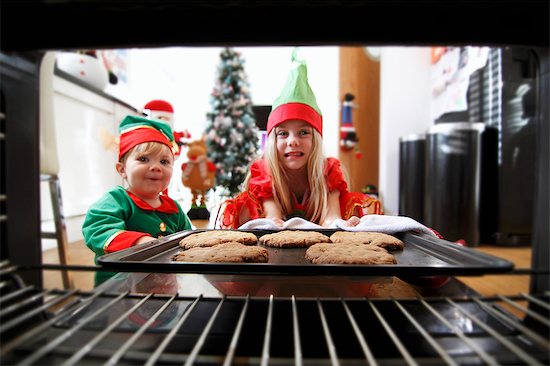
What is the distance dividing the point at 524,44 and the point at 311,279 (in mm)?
465

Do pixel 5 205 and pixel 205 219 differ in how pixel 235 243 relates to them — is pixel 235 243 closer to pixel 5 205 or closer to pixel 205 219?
pixel 205 219

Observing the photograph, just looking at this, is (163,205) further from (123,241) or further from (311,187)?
(311,187)

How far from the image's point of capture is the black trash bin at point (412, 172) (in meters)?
1.00

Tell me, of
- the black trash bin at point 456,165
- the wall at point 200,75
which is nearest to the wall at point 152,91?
the wall at point 200,75

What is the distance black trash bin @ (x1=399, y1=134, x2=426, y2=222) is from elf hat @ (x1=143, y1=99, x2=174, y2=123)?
0.59m

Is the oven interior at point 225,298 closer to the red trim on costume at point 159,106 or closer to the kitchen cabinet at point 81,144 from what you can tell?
the kitchen cabinet at point 81,144

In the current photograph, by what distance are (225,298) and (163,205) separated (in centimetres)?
43

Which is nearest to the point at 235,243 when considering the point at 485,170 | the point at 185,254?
the point at 185,254

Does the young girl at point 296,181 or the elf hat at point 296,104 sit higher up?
the elf hat at point 296,104

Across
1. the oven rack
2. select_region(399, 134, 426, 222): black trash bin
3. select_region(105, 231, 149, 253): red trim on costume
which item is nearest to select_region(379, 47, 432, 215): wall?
select_region(399, 134, 426, 222): black trash bin

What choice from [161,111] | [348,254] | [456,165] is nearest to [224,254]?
[348,254]

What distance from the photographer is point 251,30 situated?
385 mm

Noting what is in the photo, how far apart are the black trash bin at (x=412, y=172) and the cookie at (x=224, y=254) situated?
15.2 inches

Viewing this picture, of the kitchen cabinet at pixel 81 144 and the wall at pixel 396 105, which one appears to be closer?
the kitchen cabinet at pixel 81 144
